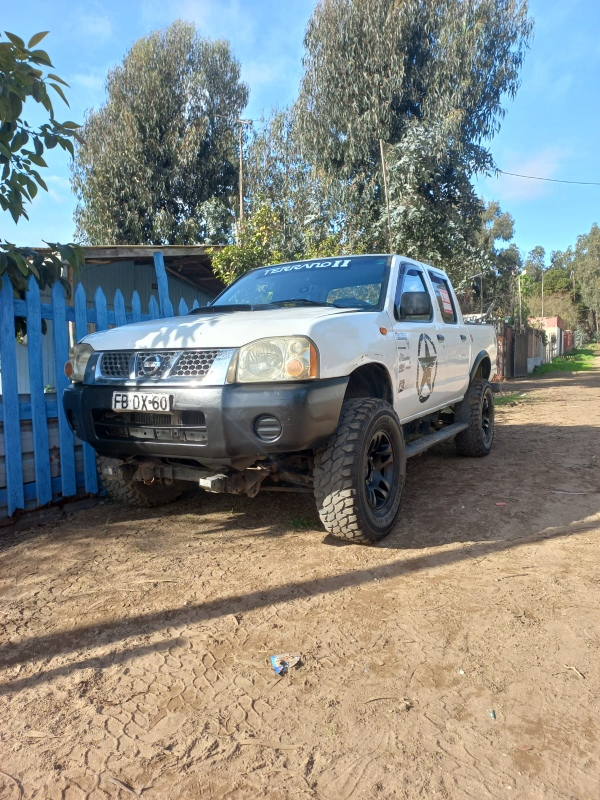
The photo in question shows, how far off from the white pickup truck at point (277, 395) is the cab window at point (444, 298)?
100 cm

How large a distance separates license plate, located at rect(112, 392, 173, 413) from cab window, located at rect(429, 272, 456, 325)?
9.86 ft

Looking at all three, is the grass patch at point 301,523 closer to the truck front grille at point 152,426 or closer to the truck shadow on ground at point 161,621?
the truck shadow on ground at point 161,621

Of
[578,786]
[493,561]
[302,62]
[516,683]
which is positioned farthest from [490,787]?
[302,62]

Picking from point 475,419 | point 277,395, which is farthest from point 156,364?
point 475,419

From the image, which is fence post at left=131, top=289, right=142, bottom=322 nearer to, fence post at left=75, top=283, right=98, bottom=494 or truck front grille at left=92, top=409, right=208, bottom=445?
fence post at left=75, top=283, right=98, bottom=494

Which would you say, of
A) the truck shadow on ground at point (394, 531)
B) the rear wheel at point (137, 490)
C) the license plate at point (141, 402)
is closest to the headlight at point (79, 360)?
the license plate at point (141, 402)

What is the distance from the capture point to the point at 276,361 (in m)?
2.88

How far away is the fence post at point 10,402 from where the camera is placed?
12.9ft

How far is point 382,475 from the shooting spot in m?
3.61

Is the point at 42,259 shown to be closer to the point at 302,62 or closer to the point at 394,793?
the point at 394,793

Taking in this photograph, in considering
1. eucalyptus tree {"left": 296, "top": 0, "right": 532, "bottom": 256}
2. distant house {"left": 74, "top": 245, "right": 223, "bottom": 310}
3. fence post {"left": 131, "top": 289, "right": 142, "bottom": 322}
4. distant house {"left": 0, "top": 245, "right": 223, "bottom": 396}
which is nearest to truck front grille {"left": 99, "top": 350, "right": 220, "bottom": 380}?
fence post {"left": 131, "top": 289, "right": 142, "bottom": 322}

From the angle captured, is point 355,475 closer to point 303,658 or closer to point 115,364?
point 303,658

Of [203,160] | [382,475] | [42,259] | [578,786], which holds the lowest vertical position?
[578,786]

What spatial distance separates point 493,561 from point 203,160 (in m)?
20.9
